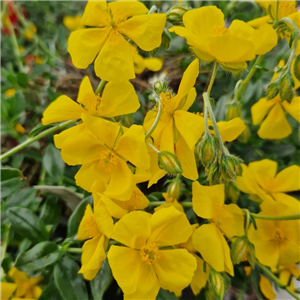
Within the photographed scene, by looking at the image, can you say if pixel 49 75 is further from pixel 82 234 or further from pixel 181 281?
pixel 181 281

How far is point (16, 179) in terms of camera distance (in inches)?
27.2

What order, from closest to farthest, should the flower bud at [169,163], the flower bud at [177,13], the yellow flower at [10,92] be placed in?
1. the flower bud at [169,163]
2. the flower bud at [177,13]
3. the yellow flower at [10,92]

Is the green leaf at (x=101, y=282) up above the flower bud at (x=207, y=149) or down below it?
below

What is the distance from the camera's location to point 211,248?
1.65ft

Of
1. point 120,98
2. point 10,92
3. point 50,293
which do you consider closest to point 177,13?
point 120,98

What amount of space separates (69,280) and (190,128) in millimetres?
379

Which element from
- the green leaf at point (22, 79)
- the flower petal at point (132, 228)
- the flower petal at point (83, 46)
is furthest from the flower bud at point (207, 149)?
the green leaf at point (22, 79)

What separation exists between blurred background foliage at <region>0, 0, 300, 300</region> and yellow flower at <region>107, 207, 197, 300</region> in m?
0.12

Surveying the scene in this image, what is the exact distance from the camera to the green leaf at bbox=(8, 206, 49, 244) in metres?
0.67

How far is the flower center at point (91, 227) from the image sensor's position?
522 millimetres

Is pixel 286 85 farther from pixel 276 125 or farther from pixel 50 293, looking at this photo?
pixel 50 293

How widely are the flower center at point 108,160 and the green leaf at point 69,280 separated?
0.25m

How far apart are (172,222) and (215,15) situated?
0.33 meters

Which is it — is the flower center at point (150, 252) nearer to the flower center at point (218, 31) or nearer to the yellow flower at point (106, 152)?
the yellow flower at point (106, 152)
